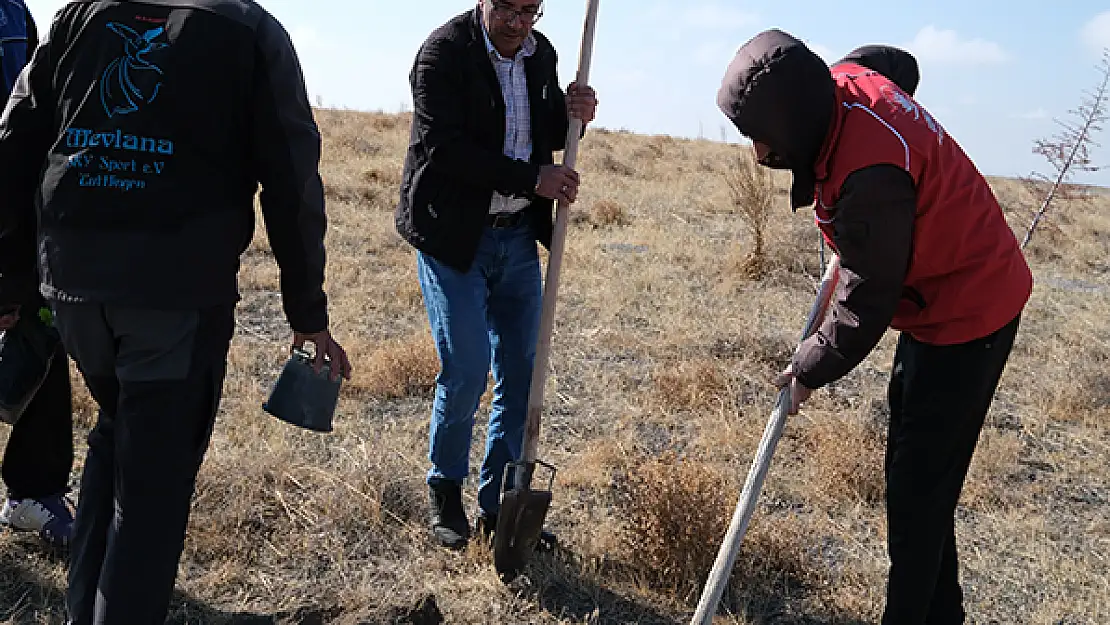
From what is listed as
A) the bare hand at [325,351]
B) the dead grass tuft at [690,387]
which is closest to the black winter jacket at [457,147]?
the bare hand at [325,351]

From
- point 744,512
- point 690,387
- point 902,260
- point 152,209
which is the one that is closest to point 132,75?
point 152,209

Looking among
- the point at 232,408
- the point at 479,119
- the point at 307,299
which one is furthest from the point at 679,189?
the point at 307,299

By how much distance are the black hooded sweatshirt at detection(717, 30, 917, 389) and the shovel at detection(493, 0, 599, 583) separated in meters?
1.00

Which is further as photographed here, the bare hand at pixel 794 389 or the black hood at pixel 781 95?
the bare hand at pixel 794 389

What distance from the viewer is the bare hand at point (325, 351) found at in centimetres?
238

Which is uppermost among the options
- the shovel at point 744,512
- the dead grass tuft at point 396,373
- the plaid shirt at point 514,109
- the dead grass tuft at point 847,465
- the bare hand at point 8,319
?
the plaid shirt at point 514,109

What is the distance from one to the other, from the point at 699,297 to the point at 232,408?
384cm

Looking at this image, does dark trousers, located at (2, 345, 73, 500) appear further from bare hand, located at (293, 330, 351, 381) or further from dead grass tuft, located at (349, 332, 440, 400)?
dead grass tuft, located at (349, 332, 440, 400)

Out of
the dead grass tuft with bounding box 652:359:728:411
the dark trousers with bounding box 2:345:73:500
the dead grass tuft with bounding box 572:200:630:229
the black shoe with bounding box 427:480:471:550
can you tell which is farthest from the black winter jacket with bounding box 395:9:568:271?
the dead grass tuft with bounding box 572:200:630:229

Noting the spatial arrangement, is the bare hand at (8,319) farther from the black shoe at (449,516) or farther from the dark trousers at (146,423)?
the black shoe at (449,516)

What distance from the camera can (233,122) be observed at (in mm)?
2064

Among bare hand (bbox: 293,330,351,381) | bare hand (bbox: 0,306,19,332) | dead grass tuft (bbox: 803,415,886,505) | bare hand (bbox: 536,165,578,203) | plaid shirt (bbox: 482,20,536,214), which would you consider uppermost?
plaid shirt (bbox: 482,20,536,214)

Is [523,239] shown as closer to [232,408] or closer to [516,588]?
[516,588]

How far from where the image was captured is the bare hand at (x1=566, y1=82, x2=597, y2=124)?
3.20m
